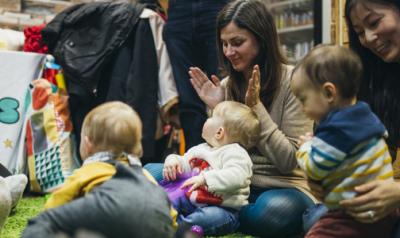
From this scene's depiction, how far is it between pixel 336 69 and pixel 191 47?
1168 millimetres

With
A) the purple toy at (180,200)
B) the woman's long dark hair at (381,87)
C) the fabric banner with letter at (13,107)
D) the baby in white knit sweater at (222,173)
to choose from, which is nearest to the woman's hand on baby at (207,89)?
the baby in white knit sweater at (222,173)

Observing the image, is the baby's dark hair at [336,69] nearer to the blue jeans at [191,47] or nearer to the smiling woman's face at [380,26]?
the smiling woman's face at [380,26]

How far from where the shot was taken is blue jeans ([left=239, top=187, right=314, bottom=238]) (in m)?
1.40

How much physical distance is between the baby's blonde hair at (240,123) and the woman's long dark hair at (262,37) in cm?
17

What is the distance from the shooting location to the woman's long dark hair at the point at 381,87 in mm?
→ 1330

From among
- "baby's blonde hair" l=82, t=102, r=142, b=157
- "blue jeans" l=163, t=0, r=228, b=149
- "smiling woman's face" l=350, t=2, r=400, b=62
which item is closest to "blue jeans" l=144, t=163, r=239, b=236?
"baby's blonde hair" l=82, t=102, r=142, b=157

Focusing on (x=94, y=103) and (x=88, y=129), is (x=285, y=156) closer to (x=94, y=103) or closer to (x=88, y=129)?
(x=88, y=129)

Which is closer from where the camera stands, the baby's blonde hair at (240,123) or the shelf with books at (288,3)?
the baby's blonde hair at (240,123)

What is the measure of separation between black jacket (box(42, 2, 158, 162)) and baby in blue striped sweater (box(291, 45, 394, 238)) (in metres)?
1.26

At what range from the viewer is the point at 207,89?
1.66 m

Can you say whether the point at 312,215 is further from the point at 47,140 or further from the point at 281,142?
the point at 47,140

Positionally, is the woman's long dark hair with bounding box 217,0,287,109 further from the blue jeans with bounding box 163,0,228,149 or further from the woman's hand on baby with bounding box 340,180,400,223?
the woman's hand on baby with bounding box 340,180,400,223

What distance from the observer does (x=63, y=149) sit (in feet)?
7.14

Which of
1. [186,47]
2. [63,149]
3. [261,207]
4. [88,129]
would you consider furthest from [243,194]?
[63,149]
